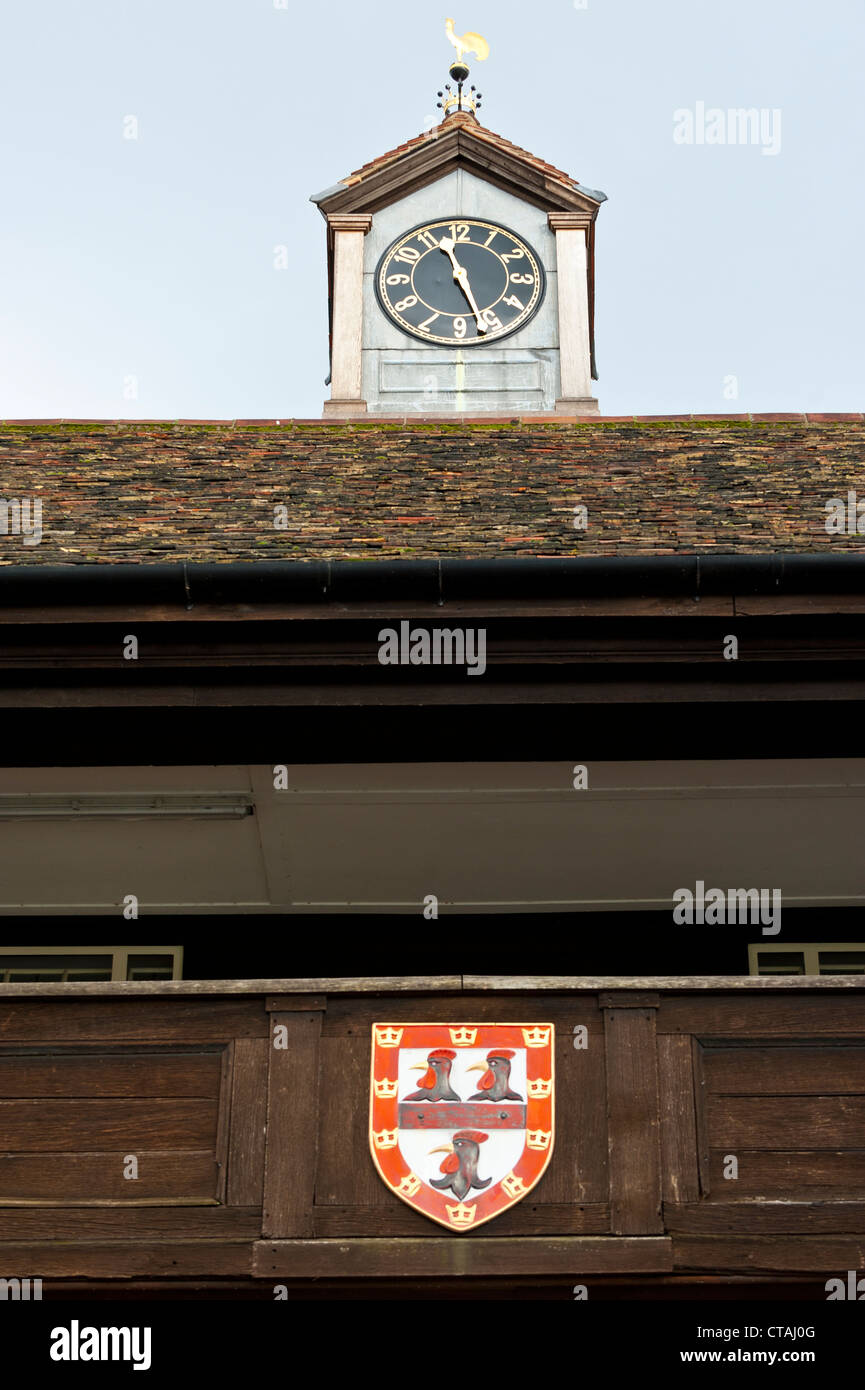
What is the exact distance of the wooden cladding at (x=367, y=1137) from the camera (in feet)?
25.3

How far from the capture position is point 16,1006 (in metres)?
8.34

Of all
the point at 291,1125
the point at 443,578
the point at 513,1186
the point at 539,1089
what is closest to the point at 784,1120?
the point at 539,1089

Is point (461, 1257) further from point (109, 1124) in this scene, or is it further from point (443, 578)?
point (443, 578)

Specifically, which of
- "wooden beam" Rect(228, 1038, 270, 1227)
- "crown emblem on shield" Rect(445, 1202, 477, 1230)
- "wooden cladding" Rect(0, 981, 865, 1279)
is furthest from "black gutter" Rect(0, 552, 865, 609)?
"crown emblem on shield" Rect(445, 1202, 477, 1230)

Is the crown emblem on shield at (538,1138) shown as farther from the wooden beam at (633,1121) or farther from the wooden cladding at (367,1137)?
the wooden beam at (633,1121)

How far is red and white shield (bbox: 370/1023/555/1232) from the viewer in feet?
25.6

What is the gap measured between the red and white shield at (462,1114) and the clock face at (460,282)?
8494 mm

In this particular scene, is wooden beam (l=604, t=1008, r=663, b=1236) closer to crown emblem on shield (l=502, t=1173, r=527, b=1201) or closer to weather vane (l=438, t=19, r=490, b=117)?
crown emblem on shield (l=502, t=1173, r=527, b=1201)

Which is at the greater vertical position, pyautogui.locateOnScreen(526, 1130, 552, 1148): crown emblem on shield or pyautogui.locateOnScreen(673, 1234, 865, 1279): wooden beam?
pyautogui.locateOnScreen(526, 1130, 552, 1148): crown emblem on shield

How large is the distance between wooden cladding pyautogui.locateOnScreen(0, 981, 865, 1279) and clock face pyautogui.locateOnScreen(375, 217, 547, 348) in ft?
27.7

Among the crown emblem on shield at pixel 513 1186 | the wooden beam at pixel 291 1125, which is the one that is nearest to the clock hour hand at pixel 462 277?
the wooden beam at pixel 291 1125

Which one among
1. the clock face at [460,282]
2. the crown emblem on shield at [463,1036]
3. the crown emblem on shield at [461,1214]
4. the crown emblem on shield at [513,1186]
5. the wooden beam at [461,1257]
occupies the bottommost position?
the wooden beam at [461,1257]

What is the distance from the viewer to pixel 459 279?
15641 millimetres
